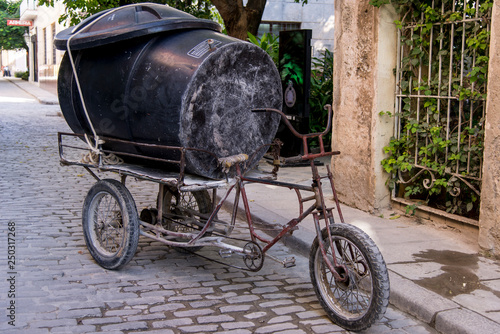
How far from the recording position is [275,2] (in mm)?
17859

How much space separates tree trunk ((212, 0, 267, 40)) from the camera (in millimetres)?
10555

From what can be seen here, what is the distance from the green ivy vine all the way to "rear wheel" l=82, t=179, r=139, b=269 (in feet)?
9.87

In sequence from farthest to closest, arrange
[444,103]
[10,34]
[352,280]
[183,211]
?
1. [10,34]
2. [444,103]
3. [183,211]
4. [352,280]

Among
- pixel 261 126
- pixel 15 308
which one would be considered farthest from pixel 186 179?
pixel 15 308

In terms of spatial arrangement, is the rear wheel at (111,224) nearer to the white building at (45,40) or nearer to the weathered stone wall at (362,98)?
the weathered stone wall at (362,98)

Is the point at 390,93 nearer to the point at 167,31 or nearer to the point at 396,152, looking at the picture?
the point at 396,152

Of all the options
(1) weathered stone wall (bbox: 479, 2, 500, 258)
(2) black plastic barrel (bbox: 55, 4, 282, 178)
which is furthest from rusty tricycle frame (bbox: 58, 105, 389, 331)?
(1) weathered stone wall (bbox: 479, 2, 500, 258)

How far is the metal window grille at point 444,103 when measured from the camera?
5.51 m

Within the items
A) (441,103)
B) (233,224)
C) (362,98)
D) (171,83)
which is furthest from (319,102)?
(171,83)

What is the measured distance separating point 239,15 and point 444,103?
5555 millimetres

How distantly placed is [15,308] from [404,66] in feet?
14.7

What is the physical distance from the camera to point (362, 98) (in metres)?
6.67

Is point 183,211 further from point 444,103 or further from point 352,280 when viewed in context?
point 444,103

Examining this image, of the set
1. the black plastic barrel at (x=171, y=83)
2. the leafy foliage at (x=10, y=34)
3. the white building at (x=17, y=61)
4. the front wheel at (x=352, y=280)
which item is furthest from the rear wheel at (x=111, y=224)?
the white building at (x=17, y=61)
